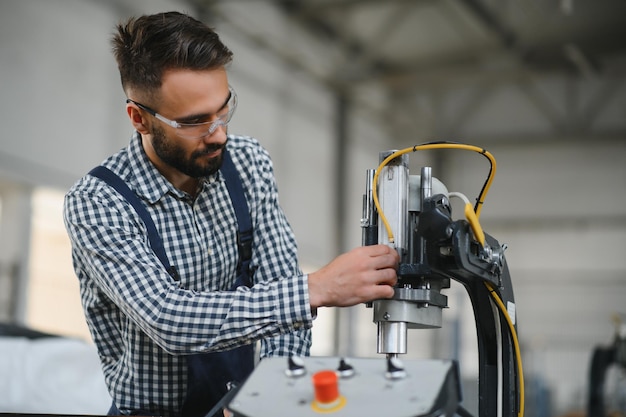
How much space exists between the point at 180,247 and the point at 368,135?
827cm

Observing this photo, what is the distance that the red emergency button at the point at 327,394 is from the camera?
88 centimetres

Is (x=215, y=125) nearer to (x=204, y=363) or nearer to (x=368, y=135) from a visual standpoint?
(x=204, y=363)

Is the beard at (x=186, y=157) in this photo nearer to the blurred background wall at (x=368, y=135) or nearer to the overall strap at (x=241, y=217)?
the overall strap at (x=241, y=217)

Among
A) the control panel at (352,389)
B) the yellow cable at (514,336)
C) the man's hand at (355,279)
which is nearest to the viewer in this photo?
the control panel at (352,389)

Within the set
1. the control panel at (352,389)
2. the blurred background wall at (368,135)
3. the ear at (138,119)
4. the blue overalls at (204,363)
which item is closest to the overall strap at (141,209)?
the blue overalls at (204,363)

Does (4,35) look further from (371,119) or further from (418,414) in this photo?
(371,119)

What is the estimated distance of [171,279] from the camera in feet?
4.29

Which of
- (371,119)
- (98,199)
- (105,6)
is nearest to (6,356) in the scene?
(98,199)

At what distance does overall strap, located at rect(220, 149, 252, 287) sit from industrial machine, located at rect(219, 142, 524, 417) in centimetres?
32

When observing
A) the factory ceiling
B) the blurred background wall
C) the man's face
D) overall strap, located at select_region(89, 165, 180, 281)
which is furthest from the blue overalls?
the factory ceiling

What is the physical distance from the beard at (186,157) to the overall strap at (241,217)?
10 cm

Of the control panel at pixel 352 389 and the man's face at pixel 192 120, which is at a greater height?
the man's face at pixel 192 120

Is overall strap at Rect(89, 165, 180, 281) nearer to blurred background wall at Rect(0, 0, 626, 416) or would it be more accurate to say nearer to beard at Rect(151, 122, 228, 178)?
beard at Rect(151, 122, 228, 178)

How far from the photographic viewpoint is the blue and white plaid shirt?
1.20 meters
